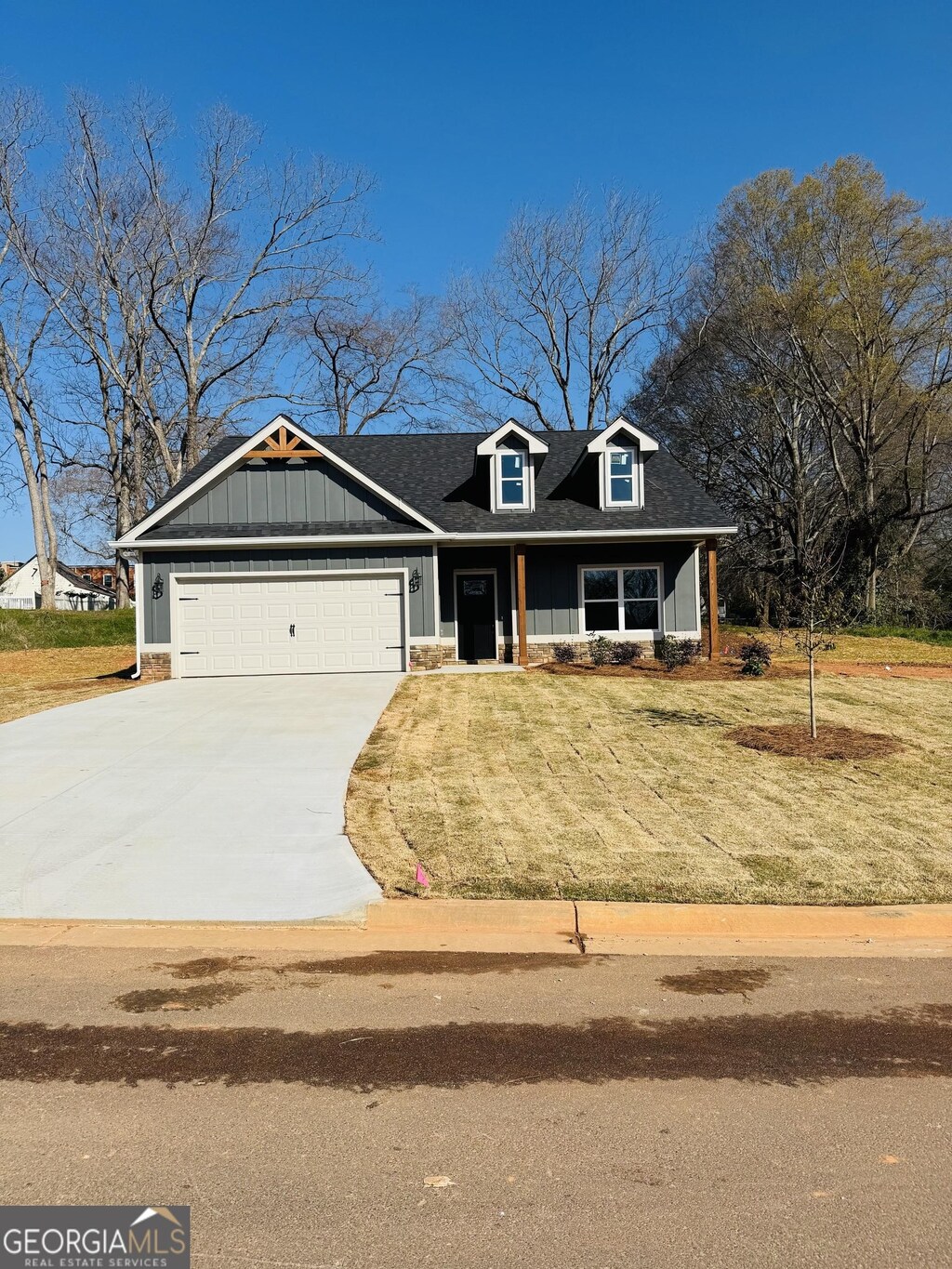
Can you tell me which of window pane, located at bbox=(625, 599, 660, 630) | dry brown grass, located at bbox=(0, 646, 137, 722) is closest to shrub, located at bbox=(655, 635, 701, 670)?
window pane, located at bbox=(625, 599, 660, 630)

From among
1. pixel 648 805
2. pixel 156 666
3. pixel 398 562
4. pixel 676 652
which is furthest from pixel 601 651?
pixel 648 805

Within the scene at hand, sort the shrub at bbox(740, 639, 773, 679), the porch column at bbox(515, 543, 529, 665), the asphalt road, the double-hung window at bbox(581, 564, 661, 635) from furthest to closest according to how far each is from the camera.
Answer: the double-hung window at bbox(581, 564, 661, 635) → the porch column at bbox(515, 543, 529, 665) → the shrub at bbox(740, 639, 773, 679) → the asphalt road

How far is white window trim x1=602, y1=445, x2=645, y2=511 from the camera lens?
20641mm

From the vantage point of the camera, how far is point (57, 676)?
20453 mm

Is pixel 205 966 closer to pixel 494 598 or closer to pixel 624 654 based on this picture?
pixel 624 654

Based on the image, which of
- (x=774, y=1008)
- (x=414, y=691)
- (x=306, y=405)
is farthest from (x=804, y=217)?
(x=774, y=1008)

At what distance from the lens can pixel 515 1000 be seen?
4.87 meters

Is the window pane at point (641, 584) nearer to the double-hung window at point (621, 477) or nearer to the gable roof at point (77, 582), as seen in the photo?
the double-hung window at point (621, 477)

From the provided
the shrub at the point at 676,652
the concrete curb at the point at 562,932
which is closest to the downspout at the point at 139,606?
the shrub at the point at 676,652

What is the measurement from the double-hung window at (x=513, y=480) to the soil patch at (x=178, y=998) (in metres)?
16.6

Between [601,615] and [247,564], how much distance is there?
820 cm

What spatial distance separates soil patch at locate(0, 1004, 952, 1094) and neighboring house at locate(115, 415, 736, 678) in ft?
47.5

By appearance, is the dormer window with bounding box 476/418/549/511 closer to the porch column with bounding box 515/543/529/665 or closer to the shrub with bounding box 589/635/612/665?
the porch column with bounding box 515/543/529/665

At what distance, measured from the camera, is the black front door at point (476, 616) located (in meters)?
21.0
